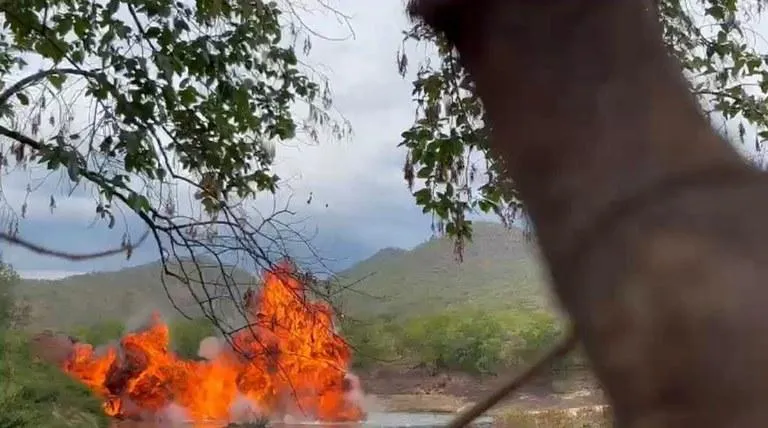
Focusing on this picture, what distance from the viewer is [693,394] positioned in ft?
0.95

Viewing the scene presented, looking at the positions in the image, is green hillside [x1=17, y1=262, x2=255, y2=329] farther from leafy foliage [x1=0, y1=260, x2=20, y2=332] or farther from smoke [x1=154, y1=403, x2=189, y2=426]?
smoke [x1=154, y1=403, x2=189, y2=426]

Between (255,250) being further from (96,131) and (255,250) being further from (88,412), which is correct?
(88,412)

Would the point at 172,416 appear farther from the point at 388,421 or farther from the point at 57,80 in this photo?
the point at 57,80

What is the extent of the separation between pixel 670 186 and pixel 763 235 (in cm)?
4

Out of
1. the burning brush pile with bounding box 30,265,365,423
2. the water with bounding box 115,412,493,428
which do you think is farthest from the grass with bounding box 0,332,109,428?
the water with bounding box 115,412,493,428

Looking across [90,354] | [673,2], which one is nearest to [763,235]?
[673,2]

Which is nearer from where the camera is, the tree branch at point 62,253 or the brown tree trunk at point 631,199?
the brown tree trunk at point 631,199

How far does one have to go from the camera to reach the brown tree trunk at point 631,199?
0.95ft

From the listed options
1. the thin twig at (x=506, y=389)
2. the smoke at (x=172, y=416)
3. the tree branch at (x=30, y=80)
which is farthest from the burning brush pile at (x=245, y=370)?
the thin twig at (x=506, y=389)

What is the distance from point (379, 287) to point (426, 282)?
12 centimetres

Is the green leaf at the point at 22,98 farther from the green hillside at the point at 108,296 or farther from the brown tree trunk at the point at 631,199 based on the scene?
the brown tree trunk at the point at 631,199

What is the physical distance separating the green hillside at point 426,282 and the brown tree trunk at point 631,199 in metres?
1.75

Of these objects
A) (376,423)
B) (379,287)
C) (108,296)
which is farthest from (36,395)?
(379,287)

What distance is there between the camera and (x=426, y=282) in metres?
2.49
